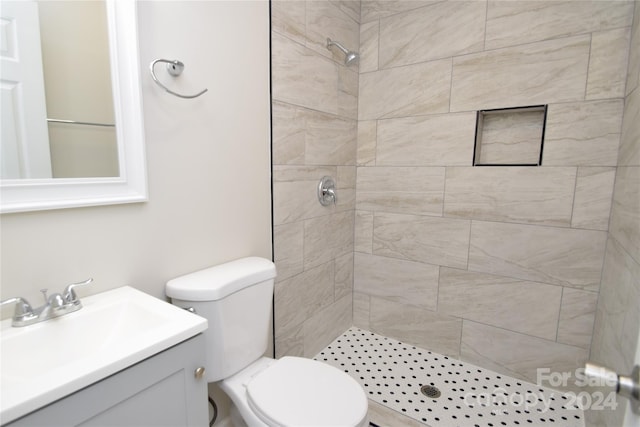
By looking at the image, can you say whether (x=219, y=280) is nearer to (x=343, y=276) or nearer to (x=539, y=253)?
(x=343, y=276)

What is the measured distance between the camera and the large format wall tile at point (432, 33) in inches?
74.1

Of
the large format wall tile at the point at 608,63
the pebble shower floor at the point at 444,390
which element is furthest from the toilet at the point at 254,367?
the large format wall tile at the point at 608,63

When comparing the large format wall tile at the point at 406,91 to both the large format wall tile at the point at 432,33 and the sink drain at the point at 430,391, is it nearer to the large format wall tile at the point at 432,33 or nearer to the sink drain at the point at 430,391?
the large format wall tile at the point at 432,33

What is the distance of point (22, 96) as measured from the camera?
3.05 feet

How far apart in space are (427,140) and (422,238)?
63cm

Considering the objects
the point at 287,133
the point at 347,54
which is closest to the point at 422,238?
the point at 287,133

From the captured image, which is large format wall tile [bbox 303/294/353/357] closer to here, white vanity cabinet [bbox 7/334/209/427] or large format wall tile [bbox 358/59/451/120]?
white vanity cabinet [bbox 7/334/209/427]

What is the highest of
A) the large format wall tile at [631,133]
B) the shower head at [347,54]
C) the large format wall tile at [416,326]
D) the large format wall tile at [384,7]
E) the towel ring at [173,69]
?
the large format wall tile at [384,7]

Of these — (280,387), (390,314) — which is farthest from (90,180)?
(390,314)

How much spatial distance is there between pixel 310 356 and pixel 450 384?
33.3 inches

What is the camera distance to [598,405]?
1.45 meters

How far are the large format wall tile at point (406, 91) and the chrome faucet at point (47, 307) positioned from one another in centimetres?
190

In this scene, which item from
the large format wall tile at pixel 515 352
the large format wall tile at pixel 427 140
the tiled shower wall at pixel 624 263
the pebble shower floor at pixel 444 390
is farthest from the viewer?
the large format wall tile at pixel 427 140

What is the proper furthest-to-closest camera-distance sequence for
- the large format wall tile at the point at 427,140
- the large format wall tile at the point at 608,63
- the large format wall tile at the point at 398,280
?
the large format wall tile at the point at 398,280 < the large format wall tile at the point at 427,140 < the large format wall tile at the point at 608,63
